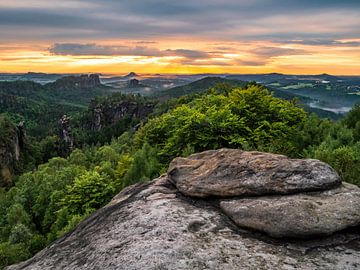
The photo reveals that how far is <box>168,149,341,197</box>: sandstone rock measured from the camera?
1145cm

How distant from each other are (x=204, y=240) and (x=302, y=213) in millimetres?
2821

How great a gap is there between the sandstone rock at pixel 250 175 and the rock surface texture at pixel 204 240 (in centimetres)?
25

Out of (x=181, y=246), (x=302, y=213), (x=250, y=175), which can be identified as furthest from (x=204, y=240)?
(x=250, y=175)

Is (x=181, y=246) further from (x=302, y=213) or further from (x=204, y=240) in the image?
(x=302, y=213)

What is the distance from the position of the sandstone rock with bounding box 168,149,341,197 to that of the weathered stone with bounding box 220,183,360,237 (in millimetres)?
343

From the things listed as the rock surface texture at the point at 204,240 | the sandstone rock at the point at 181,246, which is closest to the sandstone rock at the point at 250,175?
the rock surface texture at the point at 204,240

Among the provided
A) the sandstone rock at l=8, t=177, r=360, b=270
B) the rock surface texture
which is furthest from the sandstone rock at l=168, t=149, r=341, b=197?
the sandstone rock at l=8, t=177, r=360, b=270

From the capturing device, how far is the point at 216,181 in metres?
12.9

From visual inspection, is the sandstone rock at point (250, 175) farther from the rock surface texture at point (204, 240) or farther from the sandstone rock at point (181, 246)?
the sandstone rock at point (181, 246)

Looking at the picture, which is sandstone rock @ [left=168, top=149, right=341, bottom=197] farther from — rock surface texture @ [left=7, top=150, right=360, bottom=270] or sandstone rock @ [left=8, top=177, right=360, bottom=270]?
sandstone rock @ [left=8, top=177, right=360, bottom=270]

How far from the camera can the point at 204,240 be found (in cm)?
1016

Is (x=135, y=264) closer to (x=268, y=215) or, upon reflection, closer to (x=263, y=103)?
(x=268, y=215)

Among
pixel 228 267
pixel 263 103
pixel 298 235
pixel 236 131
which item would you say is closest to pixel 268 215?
pixel 298 235

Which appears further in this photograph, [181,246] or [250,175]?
[250,175]
